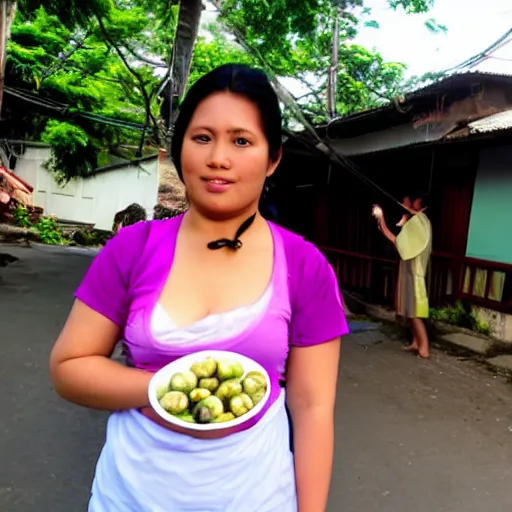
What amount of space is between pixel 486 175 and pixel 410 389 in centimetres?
270

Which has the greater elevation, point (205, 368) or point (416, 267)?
point (205, 368)

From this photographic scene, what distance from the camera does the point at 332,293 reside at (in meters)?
1.22

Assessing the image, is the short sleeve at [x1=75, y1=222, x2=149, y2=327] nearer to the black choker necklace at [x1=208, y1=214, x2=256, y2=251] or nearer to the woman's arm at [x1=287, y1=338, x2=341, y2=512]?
the black choker necklace at [x1=208, y1=214, x2=256, y2=251]

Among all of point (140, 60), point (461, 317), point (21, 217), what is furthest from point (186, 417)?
point (21, 217)

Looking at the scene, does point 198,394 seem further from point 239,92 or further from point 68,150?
point 68,150

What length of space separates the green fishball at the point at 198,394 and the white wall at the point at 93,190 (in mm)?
16191

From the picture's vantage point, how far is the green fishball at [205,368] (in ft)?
3.39

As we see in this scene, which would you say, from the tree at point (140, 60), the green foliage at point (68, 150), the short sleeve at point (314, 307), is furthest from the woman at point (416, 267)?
the green foliage at point (68, 150)

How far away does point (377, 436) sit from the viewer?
150 inches

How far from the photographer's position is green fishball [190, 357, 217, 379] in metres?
1.03

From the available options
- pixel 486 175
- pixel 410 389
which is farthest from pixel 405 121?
pixel 410 389

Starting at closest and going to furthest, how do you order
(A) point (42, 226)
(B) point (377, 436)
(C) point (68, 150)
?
(B) point (377, 436) < (C) point (68, 150) < (A) point (42, 226)

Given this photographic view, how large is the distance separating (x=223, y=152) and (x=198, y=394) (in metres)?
0.49

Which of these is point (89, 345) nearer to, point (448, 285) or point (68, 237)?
point (448, 285)
